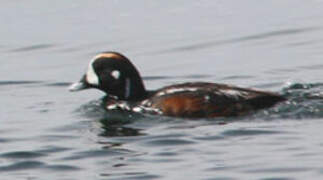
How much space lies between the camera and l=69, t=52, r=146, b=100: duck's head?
1661 cm

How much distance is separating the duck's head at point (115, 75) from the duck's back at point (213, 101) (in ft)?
2.90

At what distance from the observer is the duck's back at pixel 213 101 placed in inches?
617

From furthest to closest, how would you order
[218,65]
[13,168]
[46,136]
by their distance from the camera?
[218,65] < [46,136] < [13,168]

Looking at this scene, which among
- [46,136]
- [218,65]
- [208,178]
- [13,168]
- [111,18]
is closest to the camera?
[208,178]

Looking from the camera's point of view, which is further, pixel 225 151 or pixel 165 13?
pixel 165 13

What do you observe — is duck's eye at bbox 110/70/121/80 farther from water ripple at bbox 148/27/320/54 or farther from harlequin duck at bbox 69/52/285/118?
water ripple at bbox 148/27/320/54

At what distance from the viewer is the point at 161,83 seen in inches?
734

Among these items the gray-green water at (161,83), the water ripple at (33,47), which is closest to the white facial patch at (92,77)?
the gray-green water at (161,83)

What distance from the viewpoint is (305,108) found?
15.5m

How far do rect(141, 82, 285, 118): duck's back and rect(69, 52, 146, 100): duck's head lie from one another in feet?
2.90

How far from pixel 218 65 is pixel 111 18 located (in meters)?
4.40

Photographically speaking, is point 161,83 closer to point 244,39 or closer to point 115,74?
point 115,74

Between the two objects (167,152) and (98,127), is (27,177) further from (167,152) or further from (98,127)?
(98,127)

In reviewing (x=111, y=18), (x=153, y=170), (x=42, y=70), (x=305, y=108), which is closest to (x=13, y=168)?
(x=153, y=170)
